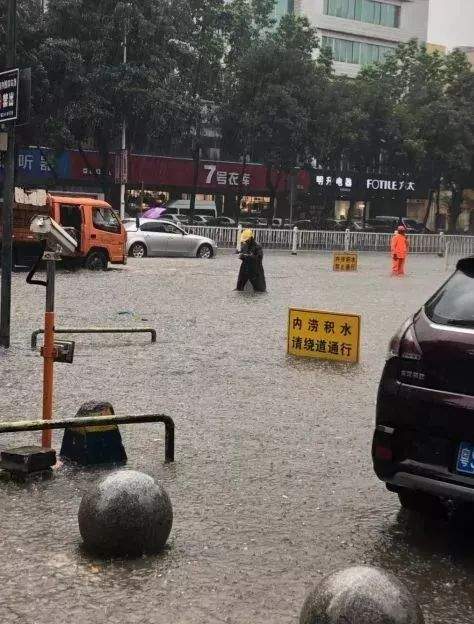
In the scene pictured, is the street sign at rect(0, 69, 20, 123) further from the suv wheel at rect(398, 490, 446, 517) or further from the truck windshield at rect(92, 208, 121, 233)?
the truck windshield at rect(92, 208, 121, 233)

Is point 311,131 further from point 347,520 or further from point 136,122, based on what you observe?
point 347,520

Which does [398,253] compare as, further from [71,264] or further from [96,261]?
[71,264]

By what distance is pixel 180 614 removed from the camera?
399 cm

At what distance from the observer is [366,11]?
75.6m

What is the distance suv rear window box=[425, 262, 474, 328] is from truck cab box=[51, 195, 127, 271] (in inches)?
751

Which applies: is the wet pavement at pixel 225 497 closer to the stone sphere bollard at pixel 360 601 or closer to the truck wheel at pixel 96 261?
the stone sphere bollard at pixel 360 601

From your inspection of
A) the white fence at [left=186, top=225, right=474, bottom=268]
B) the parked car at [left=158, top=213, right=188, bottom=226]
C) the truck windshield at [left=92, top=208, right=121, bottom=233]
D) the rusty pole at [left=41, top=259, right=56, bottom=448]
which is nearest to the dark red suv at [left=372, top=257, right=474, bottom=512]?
the rusty pole at [left=41, top=259, right=56, bottom=448]

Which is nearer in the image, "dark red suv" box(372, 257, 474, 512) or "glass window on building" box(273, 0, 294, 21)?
"dark red suv" box(372, 257, 474, 512)

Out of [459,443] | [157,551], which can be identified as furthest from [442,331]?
[157,551]

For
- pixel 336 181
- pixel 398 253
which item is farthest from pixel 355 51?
pixel 398 253

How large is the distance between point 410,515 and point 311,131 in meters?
43.6

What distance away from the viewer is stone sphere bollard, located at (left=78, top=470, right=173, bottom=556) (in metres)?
4.53

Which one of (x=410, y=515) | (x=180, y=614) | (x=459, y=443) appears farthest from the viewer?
(x=410, y=515)

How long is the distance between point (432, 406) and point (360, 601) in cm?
157
